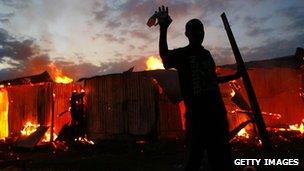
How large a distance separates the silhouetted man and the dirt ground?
18.0 feet

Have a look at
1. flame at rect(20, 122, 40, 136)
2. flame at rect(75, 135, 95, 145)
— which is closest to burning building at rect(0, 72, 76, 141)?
flame at rect(20, 122, 40, 136)

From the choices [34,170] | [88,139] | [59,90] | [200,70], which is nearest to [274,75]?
[88,139]

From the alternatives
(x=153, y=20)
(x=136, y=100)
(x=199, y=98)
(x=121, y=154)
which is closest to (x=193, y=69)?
(x=199, y=98)

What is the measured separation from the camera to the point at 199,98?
4.61m

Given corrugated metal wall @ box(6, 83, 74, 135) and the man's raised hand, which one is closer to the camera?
the man's raised hand

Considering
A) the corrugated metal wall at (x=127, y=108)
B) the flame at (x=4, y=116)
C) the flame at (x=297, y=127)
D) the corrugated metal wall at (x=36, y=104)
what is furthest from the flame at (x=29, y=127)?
the flame at (x=297, y=127)

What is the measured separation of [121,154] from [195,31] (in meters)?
11.2

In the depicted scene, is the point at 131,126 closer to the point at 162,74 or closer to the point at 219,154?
the point at 162,74

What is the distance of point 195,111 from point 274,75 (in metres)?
17.9

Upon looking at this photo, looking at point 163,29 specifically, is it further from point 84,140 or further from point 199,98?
point 84,140

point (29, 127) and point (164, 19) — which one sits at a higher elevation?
point (164, 19)

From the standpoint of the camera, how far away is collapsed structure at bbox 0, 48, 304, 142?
62.9 feet

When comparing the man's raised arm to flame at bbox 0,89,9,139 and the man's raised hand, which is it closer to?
the man's raised hand

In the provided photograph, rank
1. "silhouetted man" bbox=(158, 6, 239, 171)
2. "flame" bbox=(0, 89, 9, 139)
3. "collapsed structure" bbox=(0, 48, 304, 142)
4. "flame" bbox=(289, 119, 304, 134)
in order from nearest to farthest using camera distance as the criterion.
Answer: "silhouetted man" bbox=(158, 6, 239, 171) < "collapsed structure" bbox=(0, 48, 304, 142) < "flame" bbox=(289, 119, 304, 134) < "flame" bbox=(0, 89, 9, 139)
